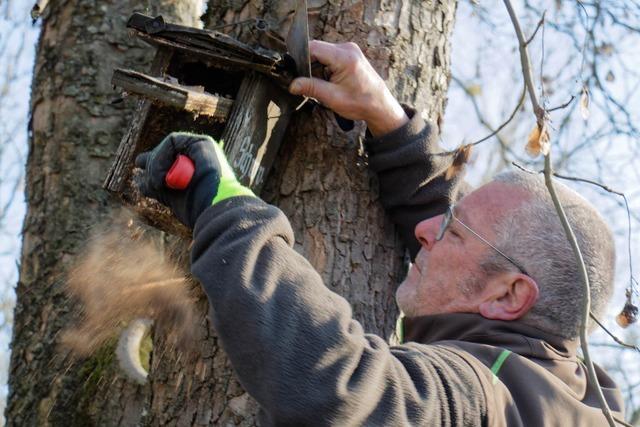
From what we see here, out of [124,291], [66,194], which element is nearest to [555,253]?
[124,291]

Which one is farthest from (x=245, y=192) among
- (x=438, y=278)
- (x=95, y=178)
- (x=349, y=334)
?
(x=95, y=178)

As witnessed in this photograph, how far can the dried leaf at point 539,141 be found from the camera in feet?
6.60

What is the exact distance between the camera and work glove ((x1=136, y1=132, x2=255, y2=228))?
7.29ft

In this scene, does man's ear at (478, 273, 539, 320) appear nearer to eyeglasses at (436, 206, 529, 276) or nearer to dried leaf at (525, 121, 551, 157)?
eyeglasses at (436, 206, 529, 276)

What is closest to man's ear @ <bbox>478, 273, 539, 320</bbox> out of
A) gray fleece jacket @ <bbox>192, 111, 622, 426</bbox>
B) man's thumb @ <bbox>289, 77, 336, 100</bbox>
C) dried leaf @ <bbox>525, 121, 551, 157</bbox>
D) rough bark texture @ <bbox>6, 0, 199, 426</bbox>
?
gray fleece jacket @ <bbox>192, 111, 622, 426</bbox>

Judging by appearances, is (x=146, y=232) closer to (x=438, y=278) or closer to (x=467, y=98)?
(x=438, y=278)

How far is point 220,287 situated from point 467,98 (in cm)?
574

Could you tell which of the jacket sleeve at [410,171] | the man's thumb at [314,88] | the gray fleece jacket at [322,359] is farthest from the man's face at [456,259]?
the man's thumb at [314,88]

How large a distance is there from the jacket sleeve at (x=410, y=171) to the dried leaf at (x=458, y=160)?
23 millimetres

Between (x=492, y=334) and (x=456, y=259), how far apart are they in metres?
0.31

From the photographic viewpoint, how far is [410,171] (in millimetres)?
2830

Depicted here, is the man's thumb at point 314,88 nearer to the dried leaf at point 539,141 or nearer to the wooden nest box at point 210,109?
the wooden nest box at point 210,109

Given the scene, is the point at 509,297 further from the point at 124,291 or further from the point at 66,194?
the point at 66,194

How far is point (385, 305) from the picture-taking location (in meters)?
2.78
